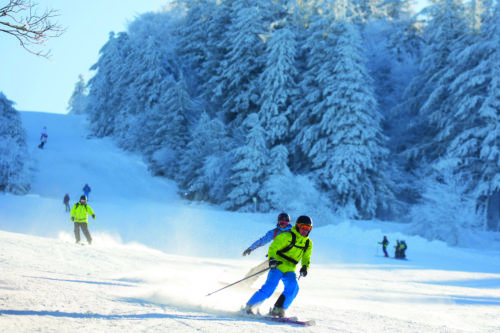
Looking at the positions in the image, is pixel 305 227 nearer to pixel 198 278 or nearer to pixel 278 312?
pixel 278 312

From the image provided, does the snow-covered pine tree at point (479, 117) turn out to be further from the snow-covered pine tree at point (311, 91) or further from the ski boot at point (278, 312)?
the ski boot at point (278, 312)

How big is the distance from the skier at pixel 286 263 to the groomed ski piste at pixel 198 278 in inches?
14.1

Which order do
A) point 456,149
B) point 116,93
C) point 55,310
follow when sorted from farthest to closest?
1. point 116,93
2. point 456,149
3. point 55,310

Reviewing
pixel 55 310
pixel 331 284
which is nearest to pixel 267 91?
pixel 331 284

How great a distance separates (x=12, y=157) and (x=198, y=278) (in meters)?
25.2

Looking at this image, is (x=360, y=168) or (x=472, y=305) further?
(x=360, y=168)

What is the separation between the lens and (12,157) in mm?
29688

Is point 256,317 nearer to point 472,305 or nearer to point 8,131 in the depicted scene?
point 472,305

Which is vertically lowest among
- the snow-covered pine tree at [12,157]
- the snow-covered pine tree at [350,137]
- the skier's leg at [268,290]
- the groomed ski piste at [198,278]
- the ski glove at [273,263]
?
the groomed ski piste at [198,278]

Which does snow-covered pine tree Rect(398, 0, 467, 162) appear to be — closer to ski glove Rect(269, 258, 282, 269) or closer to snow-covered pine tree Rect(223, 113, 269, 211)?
snow-covered pine tree Rect(223, 113, 269, 211)

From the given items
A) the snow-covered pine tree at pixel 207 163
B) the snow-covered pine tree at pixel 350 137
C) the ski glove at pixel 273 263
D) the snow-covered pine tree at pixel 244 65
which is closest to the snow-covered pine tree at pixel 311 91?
the snow-covered pine tree at pixel 350 137

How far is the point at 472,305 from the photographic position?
923cm

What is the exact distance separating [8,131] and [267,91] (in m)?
19.5

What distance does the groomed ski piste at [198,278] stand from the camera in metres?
5.20
